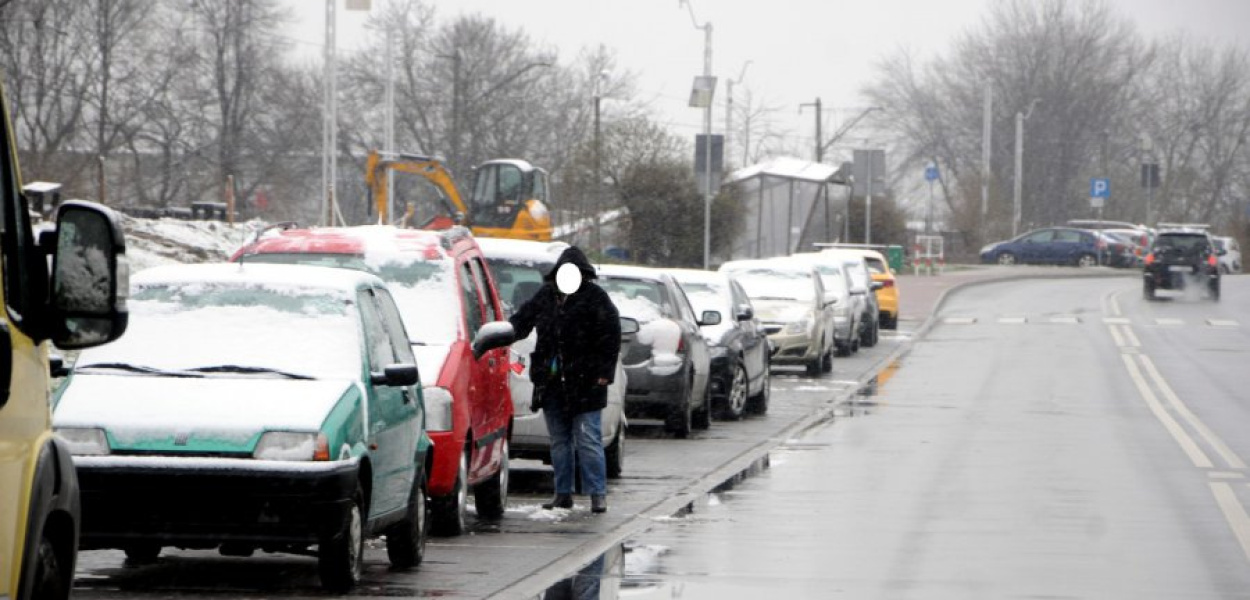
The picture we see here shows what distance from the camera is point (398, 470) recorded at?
34.5ft

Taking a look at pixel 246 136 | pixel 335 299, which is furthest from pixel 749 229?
pixel 335 299

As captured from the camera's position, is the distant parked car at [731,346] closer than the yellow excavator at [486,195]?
Yes

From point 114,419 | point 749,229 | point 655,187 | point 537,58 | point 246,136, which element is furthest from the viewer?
point 537,58

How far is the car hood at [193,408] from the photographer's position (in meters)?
9.48

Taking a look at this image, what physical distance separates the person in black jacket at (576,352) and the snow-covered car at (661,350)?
5473 millimetres

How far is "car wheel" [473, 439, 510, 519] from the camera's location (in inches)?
526

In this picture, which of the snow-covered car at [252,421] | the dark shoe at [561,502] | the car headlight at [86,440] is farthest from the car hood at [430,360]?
the car headlight at [86,440]

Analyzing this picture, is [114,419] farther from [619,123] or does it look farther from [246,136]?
[246,136]

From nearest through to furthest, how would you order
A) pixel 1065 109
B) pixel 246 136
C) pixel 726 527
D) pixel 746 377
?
pixel 726 527 → pixel 746 377 → pixel 246 136 → pixel 1065 109

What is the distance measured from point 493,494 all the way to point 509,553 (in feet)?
5.37

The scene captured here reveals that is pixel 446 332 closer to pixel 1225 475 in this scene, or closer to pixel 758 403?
pixel 1225 475

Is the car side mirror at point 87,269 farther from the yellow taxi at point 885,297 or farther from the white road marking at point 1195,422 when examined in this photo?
the yellow taxi at point 885,297

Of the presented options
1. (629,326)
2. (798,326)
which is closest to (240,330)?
(629,326)

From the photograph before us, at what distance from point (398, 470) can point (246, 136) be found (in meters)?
75.0
